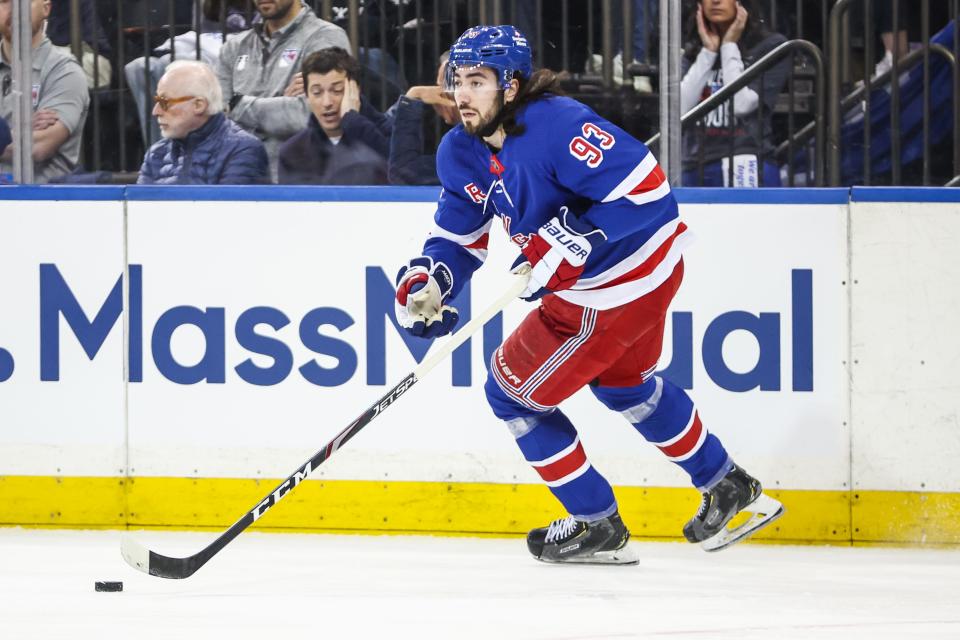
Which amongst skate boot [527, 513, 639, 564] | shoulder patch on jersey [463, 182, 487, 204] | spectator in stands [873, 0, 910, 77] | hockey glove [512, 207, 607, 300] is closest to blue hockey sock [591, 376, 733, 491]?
skate boot [527, 513, 639, 564]

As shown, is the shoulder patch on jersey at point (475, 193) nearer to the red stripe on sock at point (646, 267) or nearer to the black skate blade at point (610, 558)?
the red stripe on sock at point (646, 267)

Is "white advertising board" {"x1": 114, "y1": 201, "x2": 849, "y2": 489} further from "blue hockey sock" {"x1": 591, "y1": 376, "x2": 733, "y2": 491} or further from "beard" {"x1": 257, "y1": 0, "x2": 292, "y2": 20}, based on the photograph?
"beard" {"x1": 257, "y1": 0, "x2": 292, "y2": 20}

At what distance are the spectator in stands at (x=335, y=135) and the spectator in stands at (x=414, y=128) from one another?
0.12 feet

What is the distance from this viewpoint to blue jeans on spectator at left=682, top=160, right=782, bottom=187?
4219mm

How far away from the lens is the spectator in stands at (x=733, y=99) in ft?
13.9

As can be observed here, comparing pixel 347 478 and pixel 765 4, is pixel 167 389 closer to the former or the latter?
pixel 347 478

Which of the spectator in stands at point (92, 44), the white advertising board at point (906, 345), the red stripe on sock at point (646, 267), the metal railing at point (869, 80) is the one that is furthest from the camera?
the spectator in stands at point (92, 44)

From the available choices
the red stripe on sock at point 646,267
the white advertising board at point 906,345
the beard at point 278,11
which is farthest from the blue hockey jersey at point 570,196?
the beard at point 278,11

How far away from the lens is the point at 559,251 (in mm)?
3314

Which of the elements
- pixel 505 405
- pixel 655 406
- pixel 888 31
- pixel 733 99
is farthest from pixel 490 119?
pixel 888 31

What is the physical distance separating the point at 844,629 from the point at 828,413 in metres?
1.11

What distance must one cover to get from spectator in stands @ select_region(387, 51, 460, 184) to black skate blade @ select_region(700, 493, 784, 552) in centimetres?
128

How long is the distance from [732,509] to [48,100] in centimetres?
222

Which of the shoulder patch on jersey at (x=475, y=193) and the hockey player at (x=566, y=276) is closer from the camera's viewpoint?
the hockey player at (x=566, y=276)
